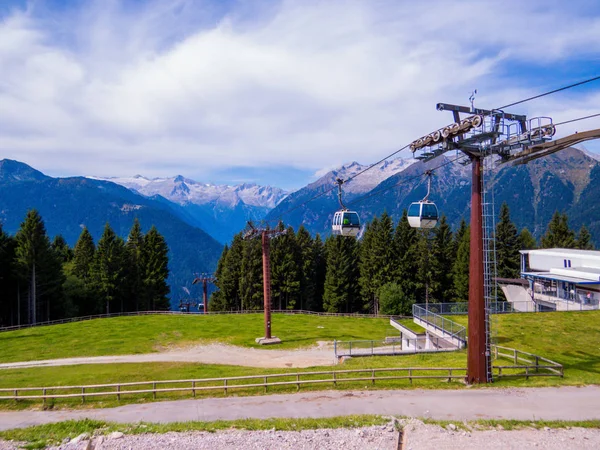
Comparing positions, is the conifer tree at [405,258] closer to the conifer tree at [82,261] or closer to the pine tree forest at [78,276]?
the pine tree forest at [78,276]

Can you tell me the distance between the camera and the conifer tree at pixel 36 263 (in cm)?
6141

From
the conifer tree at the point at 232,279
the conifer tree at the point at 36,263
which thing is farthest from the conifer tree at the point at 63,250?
the conifer tree at the point at 232,279

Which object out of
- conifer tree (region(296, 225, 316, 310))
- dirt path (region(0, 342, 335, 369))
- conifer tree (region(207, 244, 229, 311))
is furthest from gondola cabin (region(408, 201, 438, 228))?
conifer tree (region(207, 244, 229, 311))

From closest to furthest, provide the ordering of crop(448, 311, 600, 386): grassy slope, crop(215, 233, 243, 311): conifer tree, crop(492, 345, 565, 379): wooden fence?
crop(492, 345, 565, 379): wooden fence
crop(448, 311, 600, 386): grassy slope
crop(215, 233, 243, 311): conifer tree

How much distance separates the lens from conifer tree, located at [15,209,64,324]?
6141 cm

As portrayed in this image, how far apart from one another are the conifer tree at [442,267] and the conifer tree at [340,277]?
12681mm

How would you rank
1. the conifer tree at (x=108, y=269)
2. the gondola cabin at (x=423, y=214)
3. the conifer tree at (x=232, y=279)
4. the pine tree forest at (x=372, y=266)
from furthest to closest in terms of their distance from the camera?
the conifer tree at (x=232, y=279) < the conifer tree at (x=108, y=269) < the pine tree forest at (x=372, y=266) < the gondola cabin at (x=423, y=214)

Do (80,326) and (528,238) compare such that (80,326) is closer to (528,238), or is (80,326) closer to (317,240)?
(317,240)

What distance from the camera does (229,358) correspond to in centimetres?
3688

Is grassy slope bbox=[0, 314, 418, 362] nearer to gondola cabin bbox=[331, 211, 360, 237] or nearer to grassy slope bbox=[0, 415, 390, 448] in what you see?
gondola cabin bbox=[331, 211, 360, 237]

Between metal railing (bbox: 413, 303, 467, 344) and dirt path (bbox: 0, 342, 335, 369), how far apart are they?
334 inches

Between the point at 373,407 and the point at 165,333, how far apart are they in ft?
111

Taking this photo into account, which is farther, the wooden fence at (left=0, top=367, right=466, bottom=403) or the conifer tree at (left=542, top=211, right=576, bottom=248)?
the conifer tree at (left=542, top=211, right=576, bottom=248)

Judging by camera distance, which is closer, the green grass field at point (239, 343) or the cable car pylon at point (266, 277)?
the green grass field at point (239, 343)
